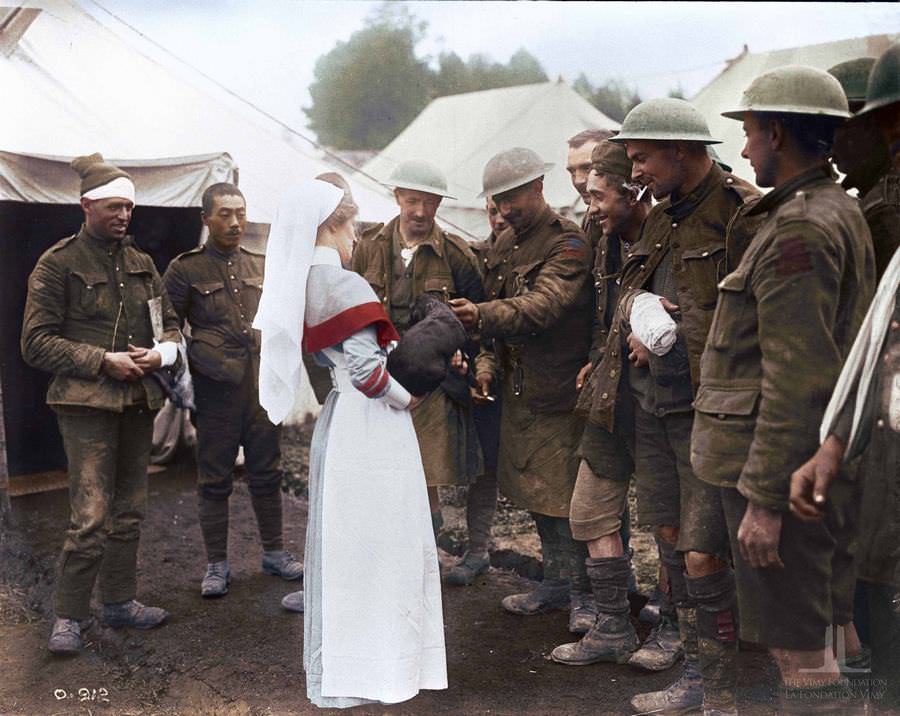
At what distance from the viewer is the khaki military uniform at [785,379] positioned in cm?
300

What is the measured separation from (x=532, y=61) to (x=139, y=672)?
3.06 metres

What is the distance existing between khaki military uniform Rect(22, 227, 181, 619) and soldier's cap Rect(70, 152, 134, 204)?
0.18m

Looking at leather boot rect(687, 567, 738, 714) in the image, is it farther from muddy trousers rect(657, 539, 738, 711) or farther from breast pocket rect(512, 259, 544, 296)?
breast pocket rect(512, 259, 544, 296)


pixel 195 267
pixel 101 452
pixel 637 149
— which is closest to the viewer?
pixel 637 149

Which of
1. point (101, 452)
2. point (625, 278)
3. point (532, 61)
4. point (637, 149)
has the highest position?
point (532, 61)

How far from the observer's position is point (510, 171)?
165 inches

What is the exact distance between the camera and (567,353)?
425 cm

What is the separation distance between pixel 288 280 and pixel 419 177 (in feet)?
2.88

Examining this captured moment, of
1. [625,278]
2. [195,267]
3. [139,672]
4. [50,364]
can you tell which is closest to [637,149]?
[625,278]

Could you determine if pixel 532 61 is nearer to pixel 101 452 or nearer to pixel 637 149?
pixel 637 149

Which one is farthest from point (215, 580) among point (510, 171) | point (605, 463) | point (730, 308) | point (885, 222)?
point (885, 222)

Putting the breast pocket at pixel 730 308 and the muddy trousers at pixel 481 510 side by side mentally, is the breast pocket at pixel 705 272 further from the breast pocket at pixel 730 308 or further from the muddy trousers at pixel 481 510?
the muddy trousers at pixel 481 510

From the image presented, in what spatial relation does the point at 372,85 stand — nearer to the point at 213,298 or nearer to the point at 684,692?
the point at 213,298

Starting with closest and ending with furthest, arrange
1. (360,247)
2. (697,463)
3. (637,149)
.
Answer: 1. (697,463)
2. (637,149)
3. (360,247)
